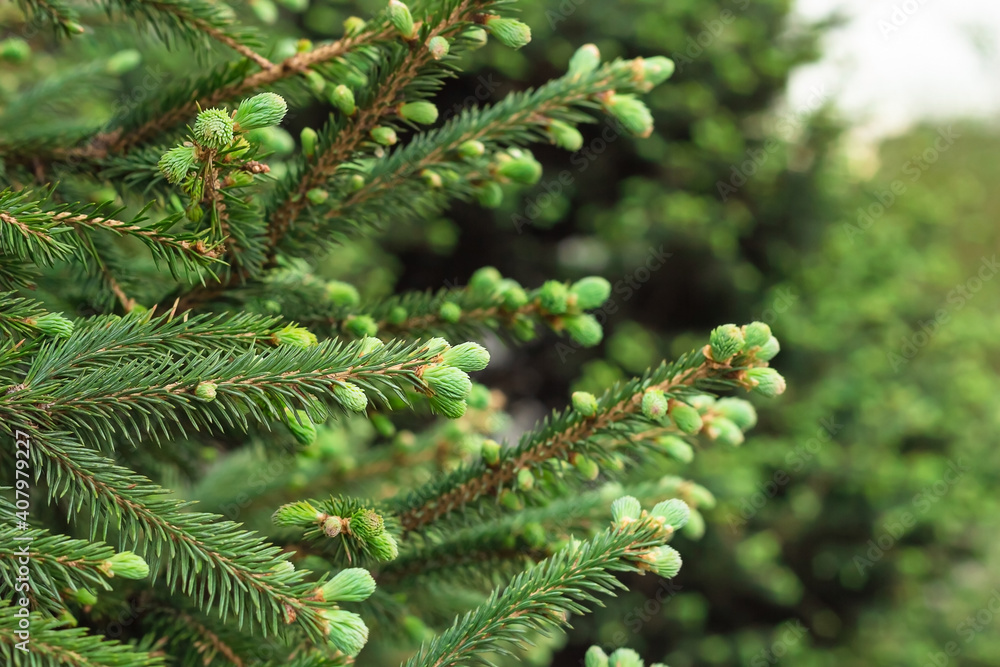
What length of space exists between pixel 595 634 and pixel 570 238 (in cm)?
211

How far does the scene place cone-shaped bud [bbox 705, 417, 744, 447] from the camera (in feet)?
3.54

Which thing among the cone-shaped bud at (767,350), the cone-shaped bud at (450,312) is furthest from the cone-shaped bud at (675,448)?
the cone-shaped bud at (450,312)

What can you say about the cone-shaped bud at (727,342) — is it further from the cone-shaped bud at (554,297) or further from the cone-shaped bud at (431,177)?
the cone-shaped bud at (431,177)

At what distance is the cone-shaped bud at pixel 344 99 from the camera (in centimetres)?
95

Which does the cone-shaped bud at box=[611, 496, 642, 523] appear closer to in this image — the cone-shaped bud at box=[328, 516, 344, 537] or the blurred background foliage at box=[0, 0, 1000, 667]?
the cone-shaped bud at box=[328, 516, 344, 537]

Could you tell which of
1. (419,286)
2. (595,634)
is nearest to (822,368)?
(595,634)

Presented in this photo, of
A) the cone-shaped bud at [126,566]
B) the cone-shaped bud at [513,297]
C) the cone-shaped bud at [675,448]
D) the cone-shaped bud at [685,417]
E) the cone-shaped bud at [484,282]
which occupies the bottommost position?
the cone-shaped bud at [675,448]

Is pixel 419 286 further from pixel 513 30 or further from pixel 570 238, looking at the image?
pixel 513 30

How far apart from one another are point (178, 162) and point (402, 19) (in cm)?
34

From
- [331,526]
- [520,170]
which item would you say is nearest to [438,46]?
[520,170]

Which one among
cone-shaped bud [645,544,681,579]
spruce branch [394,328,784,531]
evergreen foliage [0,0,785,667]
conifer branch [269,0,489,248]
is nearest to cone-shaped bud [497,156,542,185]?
evergreen foliage [0,0,785,667]

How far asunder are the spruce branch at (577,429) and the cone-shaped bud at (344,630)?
35cm

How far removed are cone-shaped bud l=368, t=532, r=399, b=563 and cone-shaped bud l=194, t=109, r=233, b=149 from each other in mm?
451

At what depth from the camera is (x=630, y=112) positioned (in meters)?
1.12
